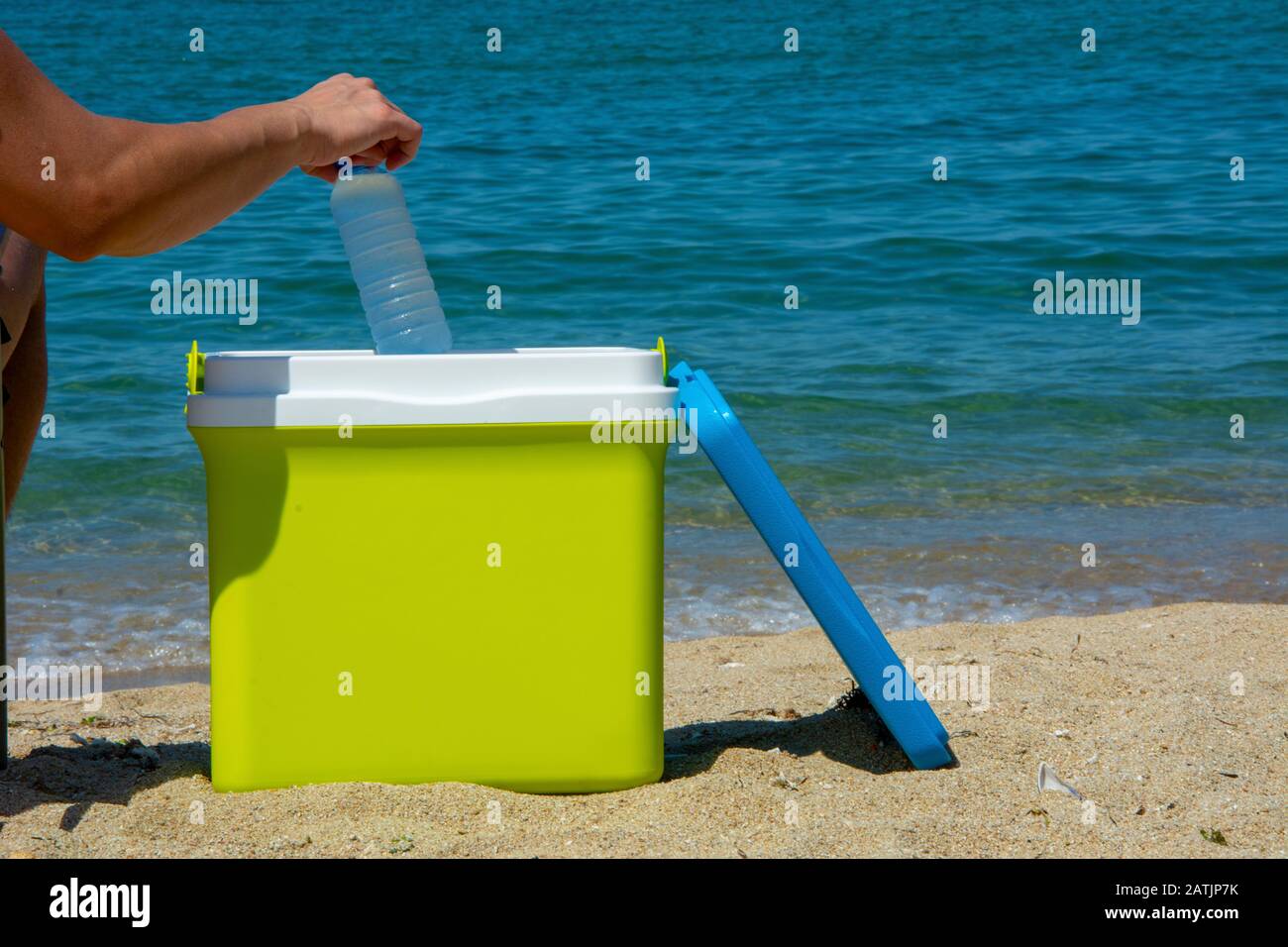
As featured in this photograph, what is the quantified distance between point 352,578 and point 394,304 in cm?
47

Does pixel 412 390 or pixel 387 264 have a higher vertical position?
pixel 387 264

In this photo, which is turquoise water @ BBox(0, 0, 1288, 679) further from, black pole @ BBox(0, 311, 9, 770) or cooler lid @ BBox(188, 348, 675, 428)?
cooler lid @ BBox(188, 348, 675, 428)

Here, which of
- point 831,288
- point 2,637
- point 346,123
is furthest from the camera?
point 831,288

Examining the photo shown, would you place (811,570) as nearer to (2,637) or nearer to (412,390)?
(412,390)

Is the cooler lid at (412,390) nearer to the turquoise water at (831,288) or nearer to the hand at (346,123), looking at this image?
the hand at (346,123)

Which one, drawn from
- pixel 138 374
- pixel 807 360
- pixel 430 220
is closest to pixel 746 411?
pixel 807 360

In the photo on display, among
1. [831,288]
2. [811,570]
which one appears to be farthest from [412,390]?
[831,288]

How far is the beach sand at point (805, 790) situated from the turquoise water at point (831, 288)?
1013 mm

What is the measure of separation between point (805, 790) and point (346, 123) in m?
1.14

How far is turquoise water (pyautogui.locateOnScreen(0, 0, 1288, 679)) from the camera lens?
4074 millimetres

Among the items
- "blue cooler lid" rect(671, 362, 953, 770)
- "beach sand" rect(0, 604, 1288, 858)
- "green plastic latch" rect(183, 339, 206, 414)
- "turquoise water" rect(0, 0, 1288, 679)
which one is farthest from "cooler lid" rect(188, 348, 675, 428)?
"turquoise water" rect(0, 0, 1288, 679)

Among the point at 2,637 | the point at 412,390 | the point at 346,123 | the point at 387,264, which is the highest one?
the point at 346,123

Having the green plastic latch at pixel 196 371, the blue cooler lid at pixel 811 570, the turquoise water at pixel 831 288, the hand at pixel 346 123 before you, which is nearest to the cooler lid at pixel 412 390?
the green plastic latch at pixel 196 371

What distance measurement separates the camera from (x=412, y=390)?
1.87m
